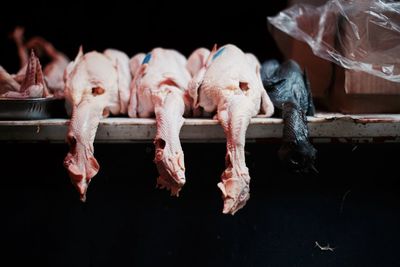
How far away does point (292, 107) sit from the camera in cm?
140

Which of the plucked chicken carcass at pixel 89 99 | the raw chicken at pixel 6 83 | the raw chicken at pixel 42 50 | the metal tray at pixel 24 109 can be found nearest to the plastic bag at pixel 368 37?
the plucked chicken carcass at pixel 89 99

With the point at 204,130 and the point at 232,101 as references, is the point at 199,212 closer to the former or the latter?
the point at 204,130

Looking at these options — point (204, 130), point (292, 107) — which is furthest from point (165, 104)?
point (292, 107)

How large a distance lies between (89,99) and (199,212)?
624 millimetres

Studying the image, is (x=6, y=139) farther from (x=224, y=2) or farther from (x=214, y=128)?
(x=224, y=2)

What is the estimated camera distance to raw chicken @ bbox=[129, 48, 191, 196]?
3.98 ft

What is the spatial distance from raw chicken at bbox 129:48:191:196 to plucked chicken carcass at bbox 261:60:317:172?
0.36 m

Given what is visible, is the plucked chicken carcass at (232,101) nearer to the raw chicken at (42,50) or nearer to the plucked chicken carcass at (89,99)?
the plucked chicken carcass at (89,99)

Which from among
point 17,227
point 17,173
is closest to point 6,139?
point 17,173

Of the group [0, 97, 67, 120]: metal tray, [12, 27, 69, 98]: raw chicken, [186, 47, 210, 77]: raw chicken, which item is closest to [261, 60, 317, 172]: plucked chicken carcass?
[186, 47, 210, 77]: raw chicken

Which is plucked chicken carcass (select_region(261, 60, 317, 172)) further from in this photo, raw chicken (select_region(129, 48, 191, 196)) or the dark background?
raw chicken (select_region(129, 48, 191, 196))

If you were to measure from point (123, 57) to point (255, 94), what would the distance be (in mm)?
738

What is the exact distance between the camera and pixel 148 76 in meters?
1.54

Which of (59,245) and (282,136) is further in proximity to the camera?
(59,245)
